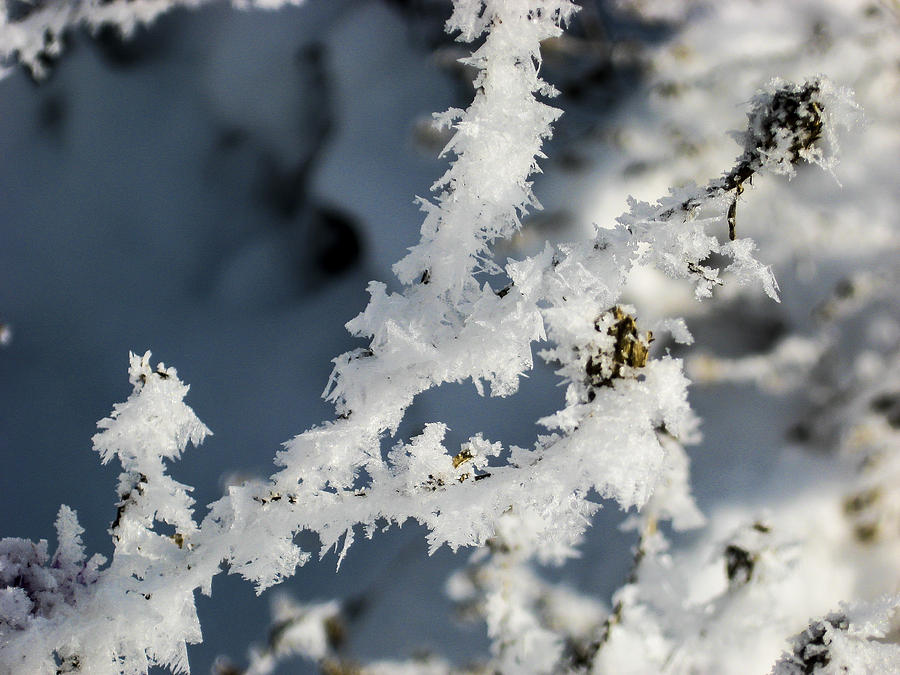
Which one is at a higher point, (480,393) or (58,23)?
(58,23)

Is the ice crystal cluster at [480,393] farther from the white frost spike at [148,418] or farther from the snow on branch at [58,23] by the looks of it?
the snow on branch at [58,23]

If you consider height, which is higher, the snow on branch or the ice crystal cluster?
the snow on branch

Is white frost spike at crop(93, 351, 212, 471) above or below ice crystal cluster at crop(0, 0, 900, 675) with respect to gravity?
above

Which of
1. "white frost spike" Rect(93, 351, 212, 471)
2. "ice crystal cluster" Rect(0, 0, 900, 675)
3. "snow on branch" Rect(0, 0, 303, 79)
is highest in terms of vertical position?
"snow on branch" Rect(0, 0, 303, 79)

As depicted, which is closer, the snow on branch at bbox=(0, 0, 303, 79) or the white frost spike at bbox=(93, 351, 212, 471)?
the white frost spike at bbox=(93, 351, 212, 471)

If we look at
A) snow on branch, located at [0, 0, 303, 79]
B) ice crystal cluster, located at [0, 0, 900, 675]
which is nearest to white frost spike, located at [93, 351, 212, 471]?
ice crystal cluster, located at [0, 0, 900, 675]

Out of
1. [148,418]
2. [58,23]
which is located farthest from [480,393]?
[58,23]

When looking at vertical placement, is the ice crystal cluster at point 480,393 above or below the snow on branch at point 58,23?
below

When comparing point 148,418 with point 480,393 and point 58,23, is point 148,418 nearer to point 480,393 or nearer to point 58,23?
point 480,393

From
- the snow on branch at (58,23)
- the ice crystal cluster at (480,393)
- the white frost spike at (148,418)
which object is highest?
the snow on branch at (58,23)

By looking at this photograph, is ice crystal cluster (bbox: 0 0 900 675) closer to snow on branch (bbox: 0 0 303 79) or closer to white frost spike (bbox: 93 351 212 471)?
white frost spike (bbox: 93 351 212 471)

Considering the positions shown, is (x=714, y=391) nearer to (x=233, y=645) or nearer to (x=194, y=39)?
(x=233, y=645)

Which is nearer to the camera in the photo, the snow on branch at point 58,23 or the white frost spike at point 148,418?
the white frost spike at point 148,418

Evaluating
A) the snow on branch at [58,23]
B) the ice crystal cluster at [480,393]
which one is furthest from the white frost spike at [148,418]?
the snow on branch at [58,23]
